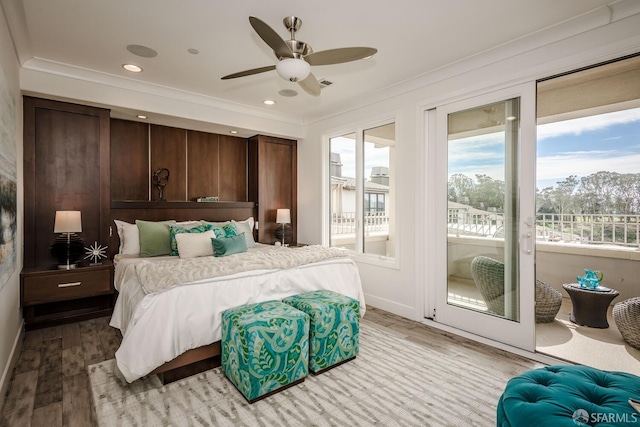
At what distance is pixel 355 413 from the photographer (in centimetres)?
197

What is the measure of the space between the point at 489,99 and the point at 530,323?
2058mm

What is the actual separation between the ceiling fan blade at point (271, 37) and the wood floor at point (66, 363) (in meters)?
2.56

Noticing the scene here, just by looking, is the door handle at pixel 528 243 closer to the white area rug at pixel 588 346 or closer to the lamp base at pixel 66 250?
the white area rug at pixel 588 346

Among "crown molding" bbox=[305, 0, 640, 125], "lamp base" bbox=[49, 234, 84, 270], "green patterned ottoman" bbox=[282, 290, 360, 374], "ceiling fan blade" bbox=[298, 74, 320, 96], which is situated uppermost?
"crown molding" bbox=[305, 0, 640, 125]

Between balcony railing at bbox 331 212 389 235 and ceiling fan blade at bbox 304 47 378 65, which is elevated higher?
ceiling fan blade at bbox 304 47 378 65

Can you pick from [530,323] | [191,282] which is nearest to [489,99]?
[530,323]

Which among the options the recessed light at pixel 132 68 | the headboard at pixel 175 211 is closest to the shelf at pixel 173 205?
the headboard at pixel 175 211

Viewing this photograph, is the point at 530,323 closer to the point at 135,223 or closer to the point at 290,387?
the point at 290,387

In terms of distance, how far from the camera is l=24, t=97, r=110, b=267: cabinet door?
10.9ft

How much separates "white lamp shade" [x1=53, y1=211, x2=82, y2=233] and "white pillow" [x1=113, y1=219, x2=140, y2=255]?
495mm

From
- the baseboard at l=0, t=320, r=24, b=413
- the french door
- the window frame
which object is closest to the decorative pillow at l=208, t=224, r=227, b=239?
the window frame

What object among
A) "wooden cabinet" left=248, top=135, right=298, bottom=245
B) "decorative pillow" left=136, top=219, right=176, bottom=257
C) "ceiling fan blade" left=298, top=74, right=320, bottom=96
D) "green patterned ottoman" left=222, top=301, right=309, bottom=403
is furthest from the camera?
"wooden cabinet" left=248, top=135, right=298, bottom=245

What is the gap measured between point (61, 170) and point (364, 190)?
3557 millimetres

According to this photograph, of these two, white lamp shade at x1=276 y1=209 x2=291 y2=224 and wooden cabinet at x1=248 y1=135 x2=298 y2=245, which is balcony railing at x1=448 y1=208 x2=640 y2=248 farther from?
wooden cabinet at x1=248 y1=135 x2=298 y2=245
